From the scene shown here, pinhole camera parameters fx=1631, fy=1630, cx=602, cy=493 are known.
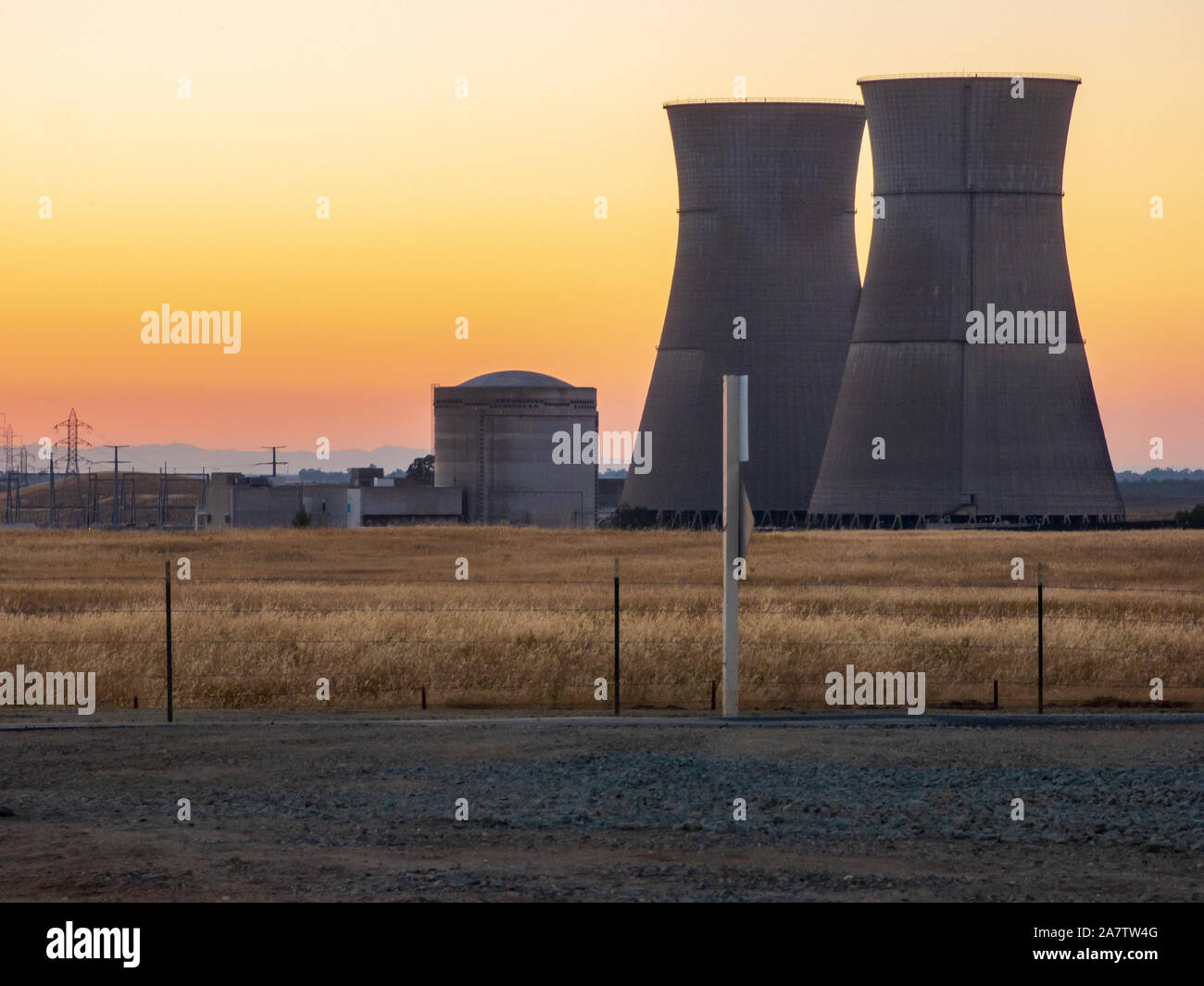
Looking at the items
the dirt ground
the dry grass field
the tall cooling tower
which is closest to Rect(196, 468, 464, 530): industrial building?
the tall cooling tower

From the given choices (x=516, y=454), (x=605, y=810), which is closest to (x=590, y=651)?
(x=605, y=810)

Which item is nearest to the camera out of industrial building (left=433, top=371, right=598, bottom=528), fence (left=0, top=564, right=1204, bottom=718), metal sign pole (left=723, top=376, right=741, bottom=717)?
metal sign pole (left=723, top=376, right=741, bottom=717)

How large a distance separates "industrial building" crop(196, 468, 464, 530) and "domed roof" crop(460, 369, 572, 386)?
6236 mm

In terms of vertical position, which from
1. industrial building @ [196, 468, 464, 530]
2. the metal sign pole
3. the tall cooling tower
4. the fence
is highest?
the tall cooling tower

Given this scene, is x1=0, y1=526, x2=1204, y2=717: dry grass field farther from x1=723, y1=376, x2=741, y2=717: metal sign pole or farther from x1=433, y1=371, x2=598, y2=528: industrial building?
x1=433, y1=371, x2=598, y2=528: industrial building

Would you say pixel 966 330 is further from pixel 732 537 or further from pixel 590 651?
pixel 732 537

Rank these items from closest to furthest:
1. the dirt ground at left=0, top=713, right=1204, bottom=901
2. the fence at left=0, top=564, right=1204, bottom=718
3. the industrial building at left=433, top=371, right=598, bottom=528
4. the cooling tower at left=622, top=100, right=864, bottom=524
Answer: the dirt ground at left=0, top=713, right=1204, bottom=901, the fence at left=0, top=564, right=1204, bottom=718, the cooling tower at left=622, top=100, right=864, bottom=524, the industrial building at left=433, top=371, right=598, bottom=528

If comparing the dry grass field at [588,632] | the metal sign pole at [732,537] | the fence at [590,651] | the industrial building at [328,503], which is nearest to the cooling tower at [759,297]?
the industrial building at [328,503]

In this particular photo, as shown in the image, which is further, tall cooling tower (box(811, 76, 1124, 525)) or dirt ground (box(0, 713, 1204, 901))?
tall cooling tower (box(811, 76, 1124, 525))

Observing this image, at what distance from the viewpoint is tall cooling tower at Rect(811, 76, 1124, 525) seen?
5566 cm

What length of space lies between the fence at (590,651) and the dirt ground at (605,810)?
68.5 inches

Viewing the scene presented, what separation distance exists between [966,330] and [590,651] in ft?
139

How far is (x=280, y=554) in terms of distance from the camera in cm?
4919
